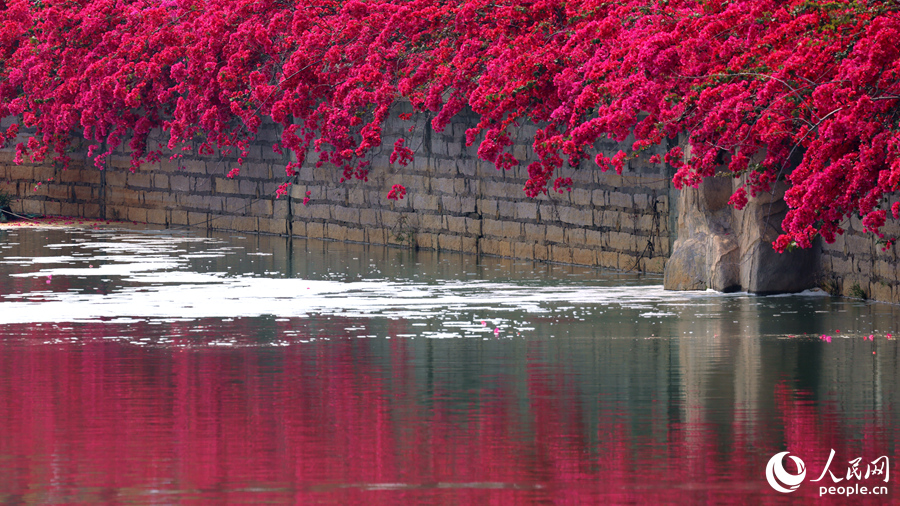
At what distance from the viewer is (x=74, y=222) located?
2406 cm

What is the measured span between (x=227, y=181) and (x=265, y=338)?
11.2 m

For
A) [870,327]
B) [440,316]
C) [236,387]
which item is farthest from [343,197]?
[236,387]

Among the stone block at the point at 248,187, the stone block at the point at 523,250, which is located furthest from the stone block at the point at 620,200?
the stone block at the point at 248,187

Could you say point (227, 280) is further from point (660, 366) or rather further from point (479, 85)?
point (660, 366)

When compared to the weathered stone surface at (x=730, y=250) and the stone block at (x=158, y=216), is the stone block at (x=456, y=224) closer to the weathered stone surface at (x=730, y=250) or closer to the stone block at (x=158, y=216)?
the weathered stone surface at (x=730, y=250)

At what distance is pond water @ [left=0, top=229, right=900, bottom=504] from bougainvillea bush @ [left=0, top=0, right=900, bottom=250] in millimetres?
1190

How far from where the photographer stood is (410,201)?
1958cm

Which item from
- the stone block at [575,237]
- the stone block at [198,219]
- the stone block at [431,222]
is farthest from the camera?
the stone block at [198,219]

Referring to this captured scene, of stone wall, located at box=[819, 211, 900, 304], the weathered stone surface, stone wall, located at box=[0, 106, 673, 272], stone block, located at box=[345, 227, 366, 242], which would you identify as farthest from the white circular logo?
stone block, located at box=[345, 227, 366, 242]

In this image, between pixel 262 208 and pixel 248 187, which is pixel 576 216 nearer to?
pixel 262 208

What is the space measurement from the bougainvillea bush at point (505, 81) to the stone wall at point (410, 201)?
32 centimetres

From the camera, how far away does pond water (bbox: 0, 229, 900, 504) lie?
7.00 m

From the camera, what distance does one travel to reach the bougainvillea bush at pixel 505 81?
12367mm

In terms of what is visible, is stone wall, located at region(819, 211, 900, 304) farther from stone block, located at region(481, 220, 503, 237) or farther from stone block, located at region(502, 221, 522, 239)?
stone block, located at region(481, 220, 503, 237)
